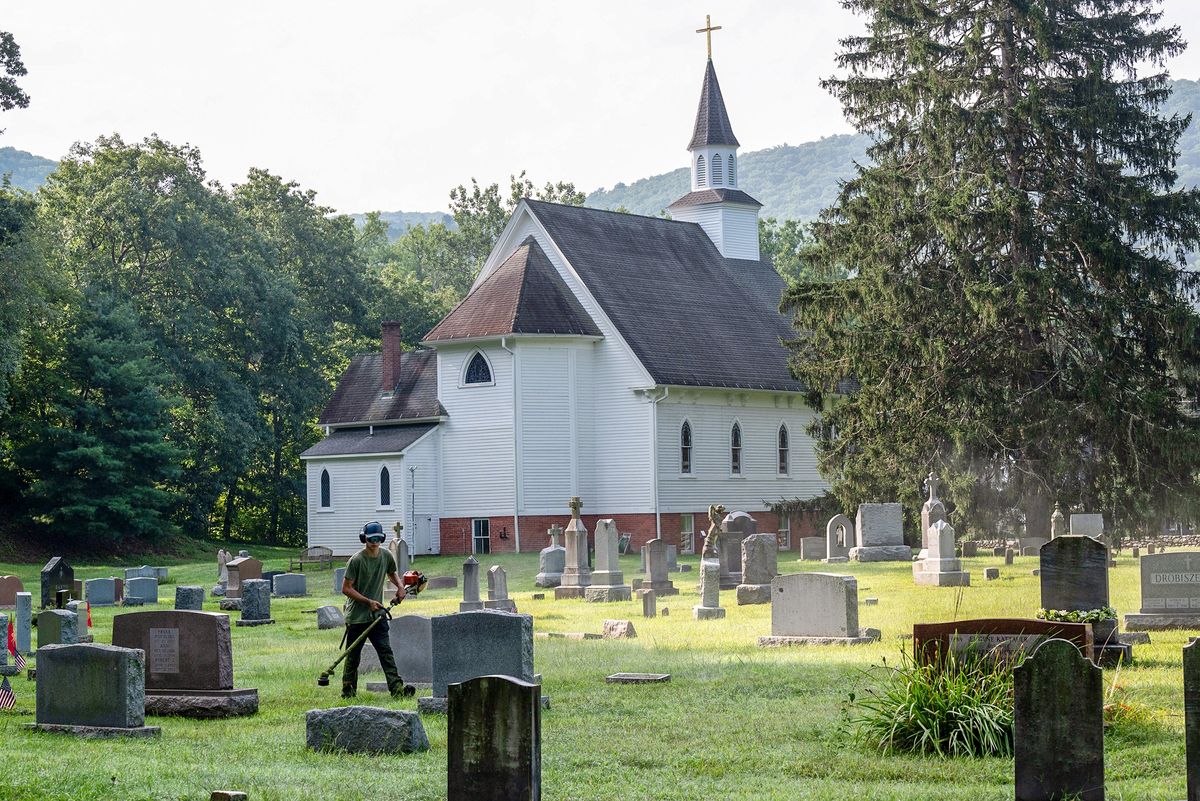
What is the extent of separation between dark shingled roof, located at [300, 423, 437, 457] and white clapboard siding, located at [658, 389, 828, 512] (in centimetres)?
774

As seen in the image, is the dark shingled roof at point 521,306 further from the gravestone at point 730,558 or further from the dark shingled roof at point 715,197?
the gravestone at point 730,558

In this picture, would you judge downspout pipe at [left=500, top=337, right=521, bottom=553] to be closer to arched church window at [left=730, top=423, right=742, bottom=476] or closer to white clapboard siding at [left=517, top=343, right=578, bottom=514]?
white clapboard siding at [left=517, top=343, right=578, bottom=514]

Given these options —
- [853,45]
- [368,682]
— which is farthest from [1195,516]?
[368,682]

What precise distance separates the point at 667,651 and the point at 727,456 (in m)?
32.7

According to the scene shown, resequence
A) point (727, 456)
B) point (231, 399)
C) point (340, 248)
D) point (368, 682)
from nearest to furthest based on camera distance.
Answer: point (368, 682) → point (727, 456) → point (231, 399) → point (340, 248)

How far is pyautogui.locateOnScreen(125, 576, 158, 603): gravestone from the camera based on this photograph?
111 ft

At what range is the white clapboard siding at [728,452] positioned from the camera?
50125 millimetres

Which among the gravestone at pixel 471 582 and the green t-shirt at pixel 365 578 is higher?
the green t-shirt at pixel 365 578

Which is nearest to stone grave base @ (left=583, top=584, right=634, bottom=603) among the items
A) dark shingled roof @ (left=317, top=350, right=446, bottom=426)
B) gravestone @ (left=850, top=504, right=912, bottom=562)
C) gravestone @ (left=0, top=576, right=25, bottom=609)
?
gravestone @ (left=850, top=504, right=912, bottom=562)

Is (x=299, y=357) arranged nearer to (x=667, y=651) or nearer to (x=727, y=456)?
(x=727, y=456)

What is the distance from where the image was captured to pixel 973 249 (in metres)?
38.2

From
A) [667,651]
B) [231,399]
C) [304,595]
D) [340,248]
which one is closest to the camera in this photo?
[667,651]

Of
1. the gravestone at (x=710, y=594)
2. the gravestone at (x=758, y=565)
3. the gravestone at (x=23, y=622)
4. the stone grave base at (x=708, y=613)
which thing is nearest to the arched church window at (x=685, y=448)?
the gravestone at (x=758, y=565)

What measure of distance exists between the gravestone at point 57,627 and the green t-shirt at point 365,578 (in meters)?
3.95
